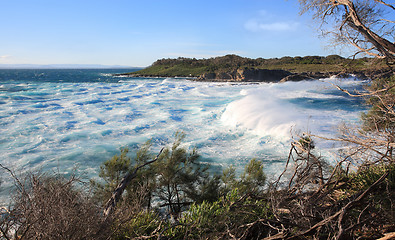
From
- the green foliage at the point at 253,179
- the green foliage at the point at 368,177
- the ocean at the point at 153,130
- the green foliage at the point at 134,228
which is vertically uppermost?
the green foliage at the point at 368,177

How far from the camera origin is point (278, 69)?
62781 millimetres

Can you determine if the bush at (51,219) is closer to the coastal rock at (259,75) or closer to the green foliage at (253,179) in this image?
the green foliage at (253,179)

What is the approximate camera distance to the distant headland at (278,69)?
443 centimetres

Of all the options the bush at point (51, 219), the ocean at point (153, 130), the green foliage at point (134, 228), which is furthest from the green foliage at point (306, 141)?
the bush at point (51, 219)

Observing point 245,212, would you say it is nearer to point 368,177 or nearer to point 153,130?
point 368,177

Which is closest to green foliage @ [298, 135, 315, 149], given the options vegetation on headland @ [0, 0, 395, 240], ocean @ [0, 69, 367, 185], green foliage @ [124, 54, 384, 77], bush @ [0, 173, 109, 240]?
vegetation on headland @ [0, 0, 395, 240]

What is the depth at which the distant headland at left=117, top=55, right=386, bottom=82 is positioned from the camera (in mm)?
4434

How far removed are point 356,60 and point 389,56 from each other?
0.76m

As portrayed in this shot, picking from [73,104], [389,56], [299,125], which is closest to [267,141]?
[299,125]

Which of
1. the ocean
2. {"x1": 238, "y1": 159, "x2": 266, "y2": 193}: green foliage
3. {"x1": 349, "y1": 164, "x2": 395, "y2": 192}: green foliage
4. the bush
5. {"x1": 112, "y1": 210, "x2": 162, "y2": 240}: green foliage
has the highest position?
the bush

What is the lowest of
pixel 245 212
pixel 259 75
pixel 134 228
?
pixel 134 228

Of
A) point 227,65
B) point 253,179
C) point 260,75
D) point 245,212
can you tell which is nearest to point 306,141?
point 245,212

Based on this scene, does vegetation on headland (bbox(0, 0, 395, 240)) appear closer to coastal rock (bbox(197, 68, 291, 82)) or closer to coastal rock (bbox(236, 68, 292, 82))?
coastal rock (bbox(197, 68, 291, 82))

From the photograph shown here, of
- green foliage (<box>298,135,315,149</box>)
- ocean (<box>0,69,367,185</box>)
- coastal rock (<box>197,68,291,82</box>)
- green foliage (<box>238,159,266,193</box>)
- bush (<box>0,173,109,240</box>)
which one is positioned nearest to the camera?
bush (<box>0,173,109,240</box>)
